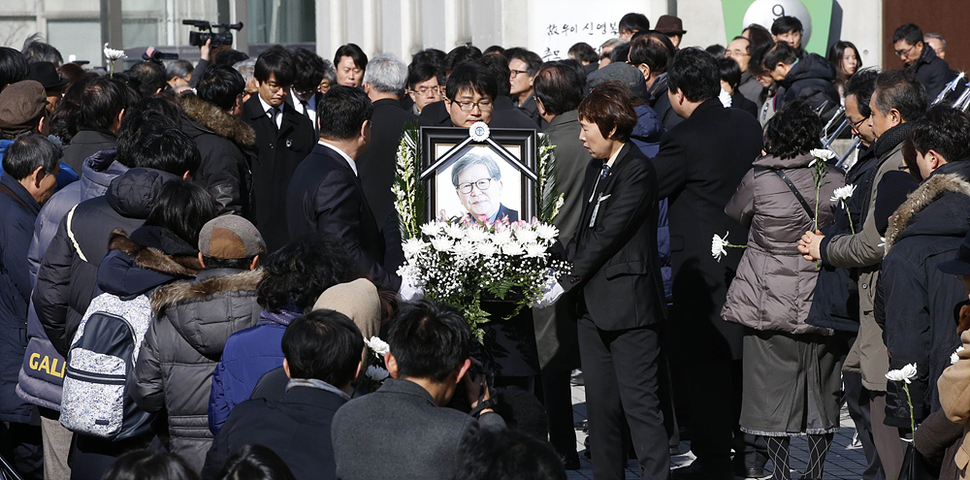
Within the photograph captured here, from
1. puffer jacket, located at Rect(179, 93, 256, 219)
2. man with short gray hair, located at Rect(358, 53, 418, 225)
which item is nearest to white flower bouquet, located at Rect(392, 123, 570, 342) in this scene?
puffer jacket, located at Rect(179, 93, 256, 219)

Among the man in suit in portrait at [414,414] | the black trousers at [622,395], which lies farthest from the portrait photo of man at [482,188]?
the man in suit in portrait at [414,414]

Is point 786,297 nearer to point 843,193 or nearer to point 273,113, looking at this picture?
point 843,193

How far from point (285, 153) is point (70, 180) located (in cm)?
178

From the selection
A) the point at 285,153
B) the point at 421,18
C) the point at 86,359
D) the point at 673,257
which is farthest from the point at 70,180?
the point at 421,18

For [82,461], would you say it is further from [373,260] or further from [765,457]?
[765,457]

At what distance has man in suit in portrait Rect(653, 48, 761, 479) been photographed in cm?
602

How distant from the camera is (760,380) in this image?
225 inches

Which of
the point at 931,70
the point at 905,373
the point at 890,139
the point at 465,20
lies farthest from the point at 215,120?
the point at 465,20

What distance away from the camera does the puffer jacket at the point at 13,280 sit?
18.1ft

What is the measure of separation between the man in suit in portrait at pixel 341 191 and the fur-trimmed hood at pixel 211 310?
82 cm

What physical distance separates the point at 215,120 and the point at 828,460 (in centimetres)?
421

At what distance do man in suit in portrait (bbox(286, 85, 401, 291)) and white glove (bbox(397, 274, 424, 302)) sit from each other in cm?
27

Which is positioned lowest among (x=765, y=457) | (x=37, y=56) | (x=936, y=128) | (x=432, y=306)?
(x=765, y=457)

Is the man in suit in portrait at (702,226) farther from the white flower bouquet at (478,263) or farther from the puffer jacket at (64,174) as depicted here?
the puffer jacket at (64,174)
